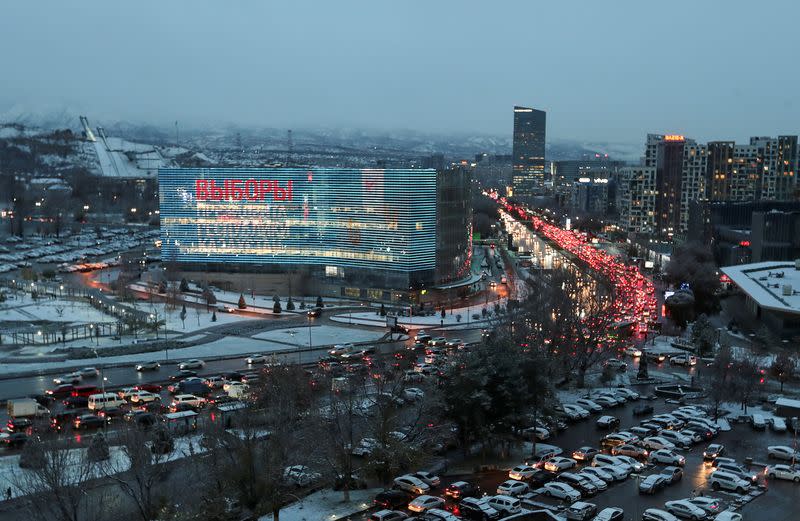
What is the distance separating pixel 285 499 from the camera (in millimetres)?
10484

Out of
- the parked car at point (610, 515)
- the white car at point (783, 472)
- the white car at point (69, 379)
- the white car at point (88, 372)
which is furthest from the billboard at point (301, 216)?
the parked car at point (610, 515)

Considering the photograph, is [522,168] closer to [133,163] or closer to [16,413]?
[133,163]

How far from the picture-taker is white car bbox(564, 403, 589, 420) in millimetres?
14241

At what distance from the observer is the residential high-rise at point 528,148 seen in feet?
467

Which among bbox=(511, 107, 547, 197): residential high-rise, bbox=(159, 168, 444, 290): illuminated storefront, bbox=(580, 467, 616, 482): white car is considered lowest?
bbox=(580, 467, 616, 482): white car

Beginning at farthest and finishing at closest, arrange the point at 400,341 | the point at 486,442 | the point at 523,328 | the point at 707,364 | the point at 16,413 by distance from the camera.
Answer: the point at 400,341 < the point at 707,364 < the point at 523,328 < the point at 16,413 < the point at 486,442

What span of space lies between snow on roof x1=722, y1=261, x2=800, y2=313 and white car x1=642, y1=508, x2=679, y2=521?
43.7 feet

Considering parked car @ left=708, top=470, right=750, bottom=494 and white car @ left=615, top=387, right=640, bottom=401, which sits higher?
parked car @ left=708, top=470, right=750, bottom=494

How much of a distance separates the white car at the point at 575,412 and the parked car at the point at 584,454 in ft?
6.20

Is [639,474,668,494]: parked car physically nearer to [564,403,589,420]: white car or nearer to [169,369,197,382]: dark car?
[564,403,589,420]: white car

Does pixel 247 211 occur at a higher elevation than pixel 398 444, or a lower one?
higher

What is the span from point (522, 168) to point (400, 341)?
135 metres

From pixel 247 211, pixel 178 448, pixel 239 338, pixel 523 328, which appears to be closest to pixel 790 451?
pixel 523 328

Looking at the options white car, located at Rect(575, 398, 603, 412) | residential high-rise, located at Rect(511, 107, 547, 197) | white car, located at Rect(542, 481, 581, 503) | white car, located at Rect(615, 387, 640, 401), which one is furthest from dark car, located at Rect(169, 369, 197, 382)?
residential high-rise, located at Rect(511, 107, 547, 197)
